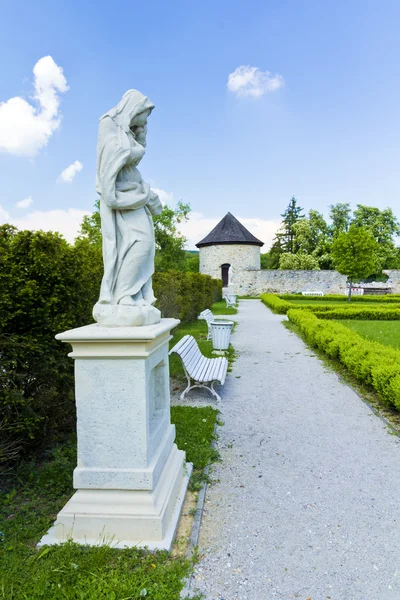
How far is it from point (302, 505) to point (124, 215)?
2.48m

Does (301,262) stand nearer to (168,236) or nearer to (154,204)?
(168,236)

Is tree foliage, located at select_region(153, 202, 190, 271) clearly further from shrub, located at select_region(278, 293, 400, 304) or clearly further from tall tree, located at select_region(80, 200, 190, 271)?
shrub, located at select_region(278, 293, 400, 304)

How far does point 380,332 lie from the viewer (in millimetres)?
10961

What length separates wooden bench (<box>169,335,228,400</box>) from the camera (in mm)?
5130

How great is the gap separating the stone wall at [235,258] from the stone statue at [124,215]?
98.2 ft

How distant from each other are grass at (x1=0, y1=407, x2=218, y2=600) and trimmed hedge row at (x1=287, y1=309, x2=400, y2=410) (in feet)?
11.5

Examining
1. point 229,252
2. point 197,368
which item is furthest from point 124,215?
point 229,252

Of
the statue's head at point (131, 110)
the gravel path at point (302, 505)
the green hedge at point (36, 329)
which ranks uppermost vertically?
the statue's head at point (131, 110)

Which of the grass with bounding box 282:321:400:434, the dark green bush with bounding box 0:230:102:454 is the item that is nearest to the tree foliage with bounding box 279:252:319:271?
the grass with bounding box 282:321:400:434

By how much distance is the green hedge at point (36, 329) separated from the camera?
9.51ft

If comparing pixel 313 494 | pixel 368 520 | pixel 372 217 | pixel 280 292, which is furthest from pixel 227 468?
pixel 372 217

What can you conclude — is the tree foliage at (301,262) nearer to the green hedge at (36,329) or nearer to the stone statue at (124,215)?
the green hedge at (36,329)

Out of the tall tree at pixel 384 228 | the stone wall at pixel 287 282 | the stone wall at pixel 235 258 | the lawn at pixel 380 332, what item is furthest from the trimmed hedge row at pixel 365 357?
the tall tree at pixel 384 228

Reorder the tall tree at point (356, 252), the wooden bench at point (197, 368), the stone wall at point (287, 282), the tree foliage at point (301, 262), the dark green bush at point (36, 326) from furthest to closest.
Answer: the tree foliage at point (301, 262) < the stone wall at point (287, 282) < the tall tree at point (356, 252) < the wooden bench at point (197, 368) < the dark green bush at point (36, 326)
